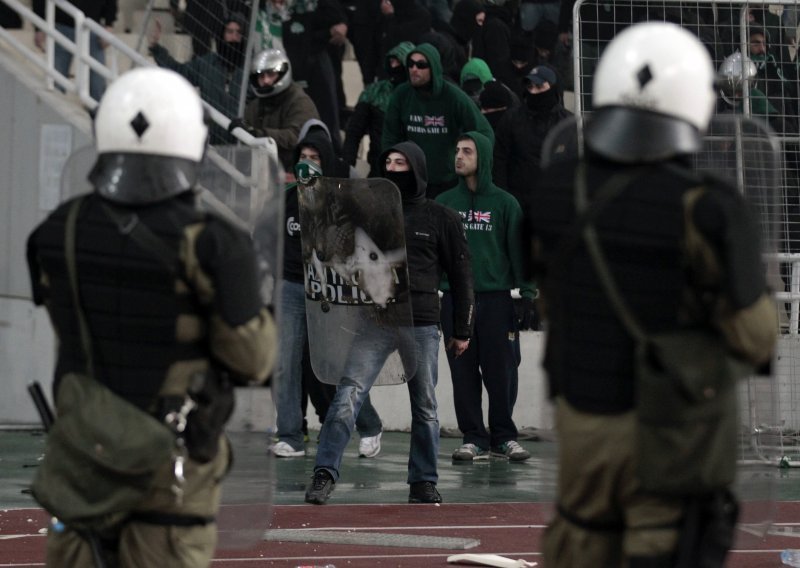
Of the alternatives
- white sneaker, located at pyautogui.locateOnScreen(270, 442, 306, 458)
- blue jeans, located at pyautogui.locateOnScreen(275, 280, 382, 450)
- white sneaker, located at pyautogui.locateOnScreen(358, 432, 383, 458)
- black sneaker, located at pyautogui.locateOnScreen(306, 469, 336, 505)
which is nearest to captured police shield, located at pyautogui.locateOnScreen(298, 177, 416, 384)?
black sneaker, located at pyautogui.locateOnScreen(306, 469, 336, 505)

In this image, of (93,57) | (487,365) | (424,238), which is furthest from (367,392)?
(93,57)

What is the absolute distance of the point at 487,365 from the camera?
12453 mm

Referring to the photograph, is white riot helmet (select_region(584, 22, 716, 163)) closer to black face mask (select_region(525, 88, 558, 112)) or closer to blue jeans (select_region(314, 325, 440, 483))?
blue jeans (select_region(314, 325, 440, 483))

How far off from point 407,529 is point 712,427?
503cm

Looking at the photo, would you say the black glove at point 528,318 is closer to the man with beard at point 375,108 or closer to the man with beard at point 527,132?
the man with beard at point 527,132

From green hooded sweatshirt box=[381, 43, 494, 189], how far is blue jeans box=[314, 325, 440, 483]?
322cm

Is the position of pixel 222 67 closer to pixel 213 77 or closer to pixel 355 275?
pixel 213 77

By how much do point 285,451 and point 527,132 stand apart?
334 cm

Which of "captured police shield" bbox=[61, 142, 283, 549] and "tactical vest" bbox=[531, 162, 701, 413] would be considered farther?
"captured police shield" bbox=[61, 142, 283, 549]

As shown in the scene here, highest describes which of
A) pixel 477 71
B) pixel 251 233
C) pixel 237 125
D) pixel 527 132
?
pixel 477 71

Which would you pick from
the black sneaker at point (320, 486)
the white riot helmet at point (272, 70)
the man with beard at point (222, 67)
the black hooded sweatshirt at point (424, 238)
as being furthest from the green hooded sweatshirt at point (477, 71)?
the black sneaker at point (320, 486)

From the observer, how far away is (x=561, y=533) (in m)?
4.51

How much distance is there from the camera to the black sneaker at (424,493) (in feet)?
33.6

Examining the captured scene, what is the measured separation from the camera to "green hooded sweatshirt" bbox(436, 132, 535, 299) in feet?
40.2
